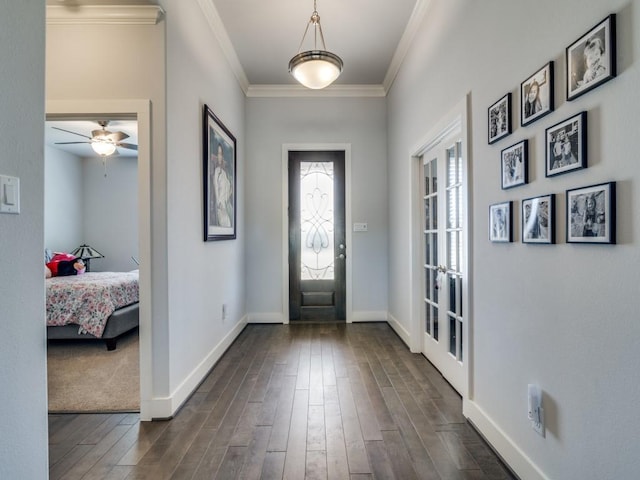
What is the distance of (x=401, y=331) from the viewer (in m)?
3.68

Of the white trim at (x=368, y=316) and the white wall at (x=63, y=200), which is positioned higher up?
the white wall at (x=63, y=200)

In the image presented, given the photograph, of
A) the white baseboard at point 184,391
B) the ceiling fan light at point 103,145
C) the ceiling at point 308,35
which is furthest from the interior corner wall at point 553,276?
the ceiling fan light at point 103,145

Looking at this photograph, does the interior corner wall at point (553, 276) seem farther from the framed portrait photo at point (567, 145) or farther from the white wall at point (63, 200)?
the white wall at point (63, 200)

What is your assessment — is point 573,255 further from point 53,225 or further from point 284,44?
point 53,225

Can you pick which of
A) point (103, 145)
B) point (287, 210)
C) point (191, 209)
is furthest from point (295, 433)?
point (103, 145)

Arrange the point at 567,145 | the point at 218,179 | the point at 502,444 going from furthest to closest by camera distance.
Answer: the point at 218,179 → the point at 502,444 → the point at 567,145

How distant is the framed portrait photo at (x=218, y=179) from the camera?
9.16 feet

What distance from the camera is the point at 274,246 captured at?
441 centimetres

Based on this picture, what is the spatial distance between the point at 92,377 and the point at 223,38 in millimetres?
3229

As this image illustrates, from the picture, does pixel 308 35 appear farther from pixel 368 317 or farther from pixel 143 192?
pixel 368 317

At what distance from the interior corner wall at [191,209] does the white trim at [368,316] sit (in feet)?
5.39

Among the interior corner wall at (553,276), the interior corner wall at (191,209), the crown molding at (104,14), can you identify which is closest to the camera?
the interior corner wall at (553,276)

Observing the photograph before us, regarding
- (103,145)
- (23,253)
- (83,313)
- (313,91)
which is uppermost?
(313,91)

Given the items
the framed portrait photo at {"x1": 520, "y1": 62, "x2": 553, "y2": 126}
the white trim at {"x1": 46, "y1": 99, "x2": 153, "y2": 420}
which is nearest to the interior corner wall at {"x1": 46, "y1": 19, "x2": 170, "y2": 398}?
the white trim at {"x1": 46, "y1": 99, "x2": 153, "y2": 420}
